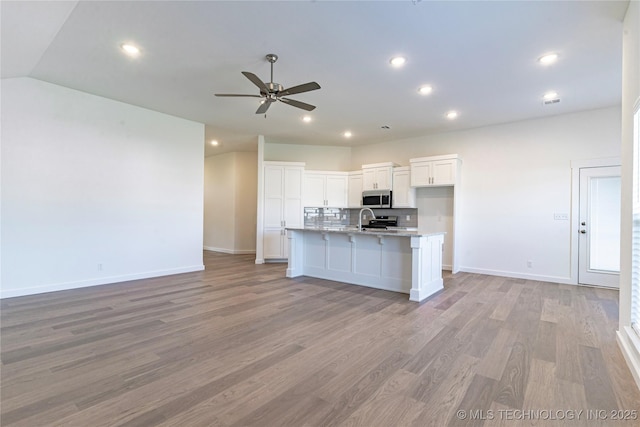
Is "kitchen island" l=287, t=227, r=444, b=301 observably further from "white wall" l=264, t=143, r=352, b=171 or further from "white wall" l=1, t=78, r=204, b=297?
"white wall" l=264, t=143, r=352, b=171

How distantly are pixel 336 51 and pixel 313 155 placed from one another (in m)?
4.71

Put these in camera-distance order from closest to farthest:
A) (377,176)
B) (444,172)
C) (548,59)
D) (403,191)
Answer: (548,59) < (444,172) < (403,191) < (377,176)

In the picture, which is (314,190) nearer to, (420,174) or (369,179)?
(369,179)

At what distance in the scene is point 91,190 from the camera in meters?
4.72

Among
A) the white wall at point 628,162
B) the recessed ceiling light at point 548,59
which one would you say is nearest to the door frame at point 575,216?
the recessed ceiling light at point 548,59

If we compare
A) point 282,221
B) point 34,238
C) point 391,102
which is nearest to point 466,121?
point 391,102

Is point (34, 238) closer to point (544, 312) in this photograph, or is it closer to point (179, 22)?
point (179, 22)

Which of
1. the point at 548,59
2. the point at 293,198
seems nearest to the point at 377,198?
the point at 293,198

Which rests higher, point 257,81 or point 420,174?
point 257,81

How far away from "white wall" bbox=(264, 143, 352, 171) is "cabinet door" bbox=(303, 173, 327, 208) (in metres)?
0.49

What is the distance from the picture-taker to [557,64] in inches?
140

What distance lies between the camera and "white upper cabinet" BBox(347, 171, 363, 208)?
7.55 metres

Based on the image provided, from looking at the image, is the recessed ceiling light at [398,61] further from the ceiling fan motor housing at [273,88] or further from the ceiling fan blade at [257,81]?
the ceiling fan blade at [257,81]

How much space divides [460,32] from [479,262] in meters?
4.63
